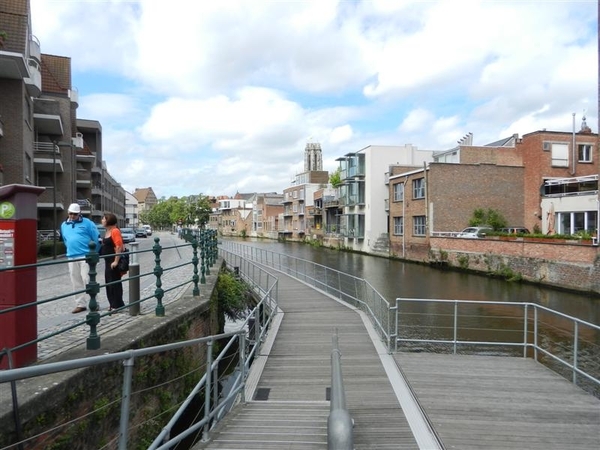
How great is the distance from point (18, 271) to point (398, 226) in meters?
37.7

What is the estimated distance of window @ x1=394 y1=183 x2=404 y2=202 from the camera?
40125 millimetres

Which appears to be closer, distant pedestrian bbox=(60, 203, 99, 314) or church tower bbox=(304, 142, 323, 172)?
distant pedestrian bbox=(60, 203, 99, 314)

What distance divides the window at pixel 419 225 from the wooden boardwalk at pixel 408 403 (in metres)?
27.3

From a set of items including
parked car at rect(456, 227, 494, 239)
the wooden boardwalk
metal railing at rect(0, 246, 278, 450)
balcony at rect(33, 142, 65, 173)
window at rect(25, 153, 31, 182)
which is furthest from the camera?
parked car at rect(456, 227, 494, 239)

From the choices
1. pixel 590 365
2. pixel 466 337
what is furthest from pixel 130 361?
pixel 466 337

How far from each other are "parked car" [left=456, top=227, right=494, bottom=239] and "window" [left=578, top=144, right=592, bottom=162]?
9820 millimetres

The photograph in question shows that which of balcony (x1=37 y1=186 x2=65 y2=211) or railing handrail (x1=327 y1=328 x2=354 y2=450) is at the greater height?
balcony (x1=37 y1=186 x2=65 y2=211)

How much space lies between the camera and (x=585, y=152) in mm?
36188

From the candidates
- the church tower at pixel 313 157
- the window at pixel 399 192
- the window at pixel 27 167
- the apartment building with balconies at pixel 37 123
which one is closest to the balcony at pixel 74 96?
the apartment building with balconies at pixel 37 123

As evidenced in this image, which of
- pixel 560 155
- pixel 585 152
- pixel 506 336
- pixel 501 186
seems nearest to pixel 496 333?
pixel 506 336

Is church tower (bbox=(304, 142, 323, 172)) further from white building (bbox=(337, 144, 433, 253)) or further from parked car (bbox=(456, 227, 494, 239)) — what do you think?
parked car (bbox=(456, 227, 494, 239))

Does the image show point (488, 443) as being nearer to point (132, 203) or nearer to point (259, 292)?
point (259, 292)

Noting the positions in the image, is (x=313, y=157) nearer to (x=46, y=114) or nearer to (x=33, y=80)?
(x=46, y=114)

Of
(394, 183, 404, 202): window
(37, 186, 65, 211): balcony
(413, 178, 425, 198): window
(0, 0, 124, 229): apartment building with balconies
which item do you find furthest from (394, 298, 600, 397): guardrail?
(37, 186, 65, 211): balcony
